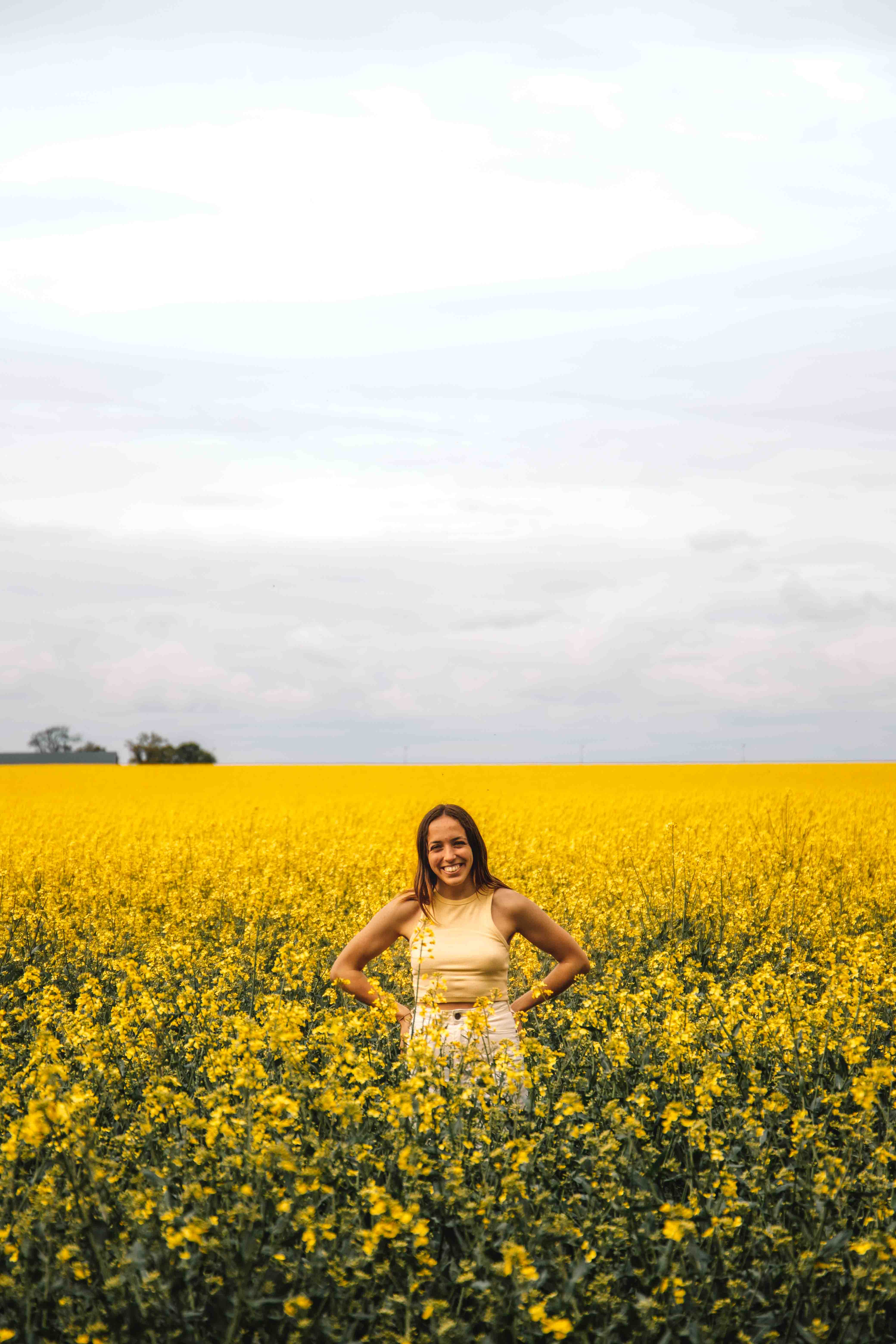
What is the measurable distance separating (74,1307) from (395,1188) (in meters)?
1.12

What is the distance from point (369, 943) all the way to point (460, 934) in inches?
21.6

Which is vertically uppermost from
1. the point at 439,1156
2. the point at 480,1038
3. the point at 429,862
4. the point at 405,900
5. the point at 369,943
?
the point at 429,862

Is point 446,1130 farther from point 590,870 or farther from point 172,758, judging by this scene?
point 172,758

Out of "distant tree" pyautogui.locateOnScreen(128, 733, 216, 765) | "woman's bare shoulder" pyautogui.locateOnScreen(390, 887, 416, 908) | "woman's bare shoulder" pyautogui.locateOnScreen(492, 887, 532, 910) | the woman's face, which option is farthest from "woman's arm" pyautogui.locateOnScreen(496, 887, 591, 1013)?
"distant tree" pyautogui.locateOnScreen(128, 733, 216, 765)

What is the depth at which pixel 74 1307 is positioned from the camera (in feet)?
10.6

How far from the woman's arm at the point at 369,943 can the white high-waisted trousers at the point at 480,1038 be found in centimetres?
51

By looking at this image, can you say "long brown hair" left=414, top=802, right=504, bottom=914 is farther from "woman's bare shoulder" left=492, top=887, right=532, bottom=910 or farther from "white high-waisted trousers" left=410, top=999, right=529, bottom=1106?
"white high-waisted trousers" left=410, top=999, right=529, bottom=1106

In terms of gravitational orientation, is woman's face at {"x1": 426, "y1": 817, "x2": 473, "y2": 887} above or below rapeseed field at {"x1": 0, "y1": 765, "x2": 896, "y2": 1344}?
above

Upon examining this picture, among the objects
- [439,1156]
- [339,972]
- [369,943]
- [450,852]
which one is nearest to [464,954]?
[450,852]

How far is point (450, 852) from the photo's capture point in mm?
4945

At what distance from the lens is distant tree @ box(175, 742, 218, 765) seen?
7175 cm

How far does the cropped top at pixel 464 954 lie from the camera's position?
4.73 m

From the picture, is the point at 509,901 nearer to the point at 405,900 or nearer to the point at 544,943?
the point at 544,943

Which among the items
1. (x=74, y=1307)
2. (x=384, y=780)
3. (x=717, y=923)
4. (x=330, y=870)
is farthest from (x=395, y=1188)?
(x=384, y=780)
